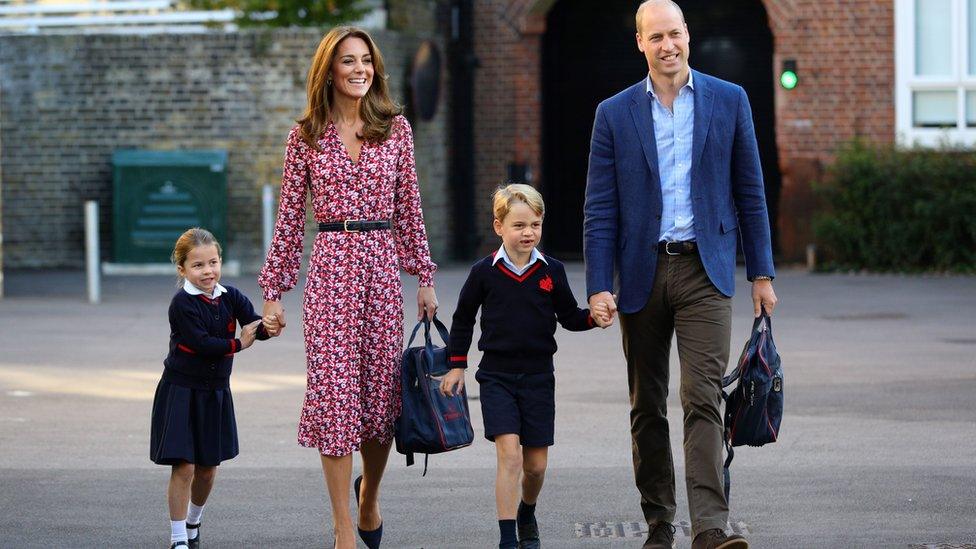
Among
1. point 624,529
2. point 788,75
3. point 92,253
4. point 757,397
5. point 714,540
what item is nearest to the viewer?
point 714,540

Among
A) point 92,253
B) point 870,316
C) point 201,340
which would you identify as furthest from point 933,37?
point 201,340

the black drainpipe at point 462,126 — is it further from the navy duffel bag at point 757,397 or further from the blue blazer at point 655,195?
the navy duffel bag at point 757,397

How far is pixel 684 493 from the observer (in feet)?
23.7

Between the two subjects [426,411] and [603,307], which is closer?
[603,307]

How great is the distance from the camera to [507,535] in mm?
5820

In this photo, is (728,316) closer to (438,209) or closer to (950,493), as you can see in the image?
(950,493)

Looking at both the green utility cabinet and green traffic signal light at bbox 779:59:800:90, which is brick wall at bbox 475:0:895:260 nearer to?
green traffic signal light at bbox 779:59:800:90

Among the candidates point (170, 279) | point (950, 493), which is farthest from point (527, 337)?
point (170, 279)

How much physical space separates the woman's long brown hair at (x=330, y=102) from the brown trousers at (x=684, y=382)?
1.13 m

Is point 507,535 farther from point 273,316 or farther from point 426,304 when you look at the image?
point 273,316

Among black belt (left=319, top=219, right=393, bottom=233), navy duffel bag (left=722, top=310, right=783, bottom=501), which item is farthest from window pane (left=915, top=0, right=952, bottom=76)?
black belt (left=319, top=219, right=393, bottom=233)

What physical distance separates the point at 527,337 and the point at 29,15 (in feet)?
60.6

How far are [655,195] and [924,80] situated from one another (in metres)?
14.6

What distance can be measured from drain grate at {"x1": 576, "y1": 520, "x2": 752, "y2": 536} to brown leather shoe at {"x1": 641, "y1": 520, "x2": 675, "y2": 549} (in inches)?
12.9
